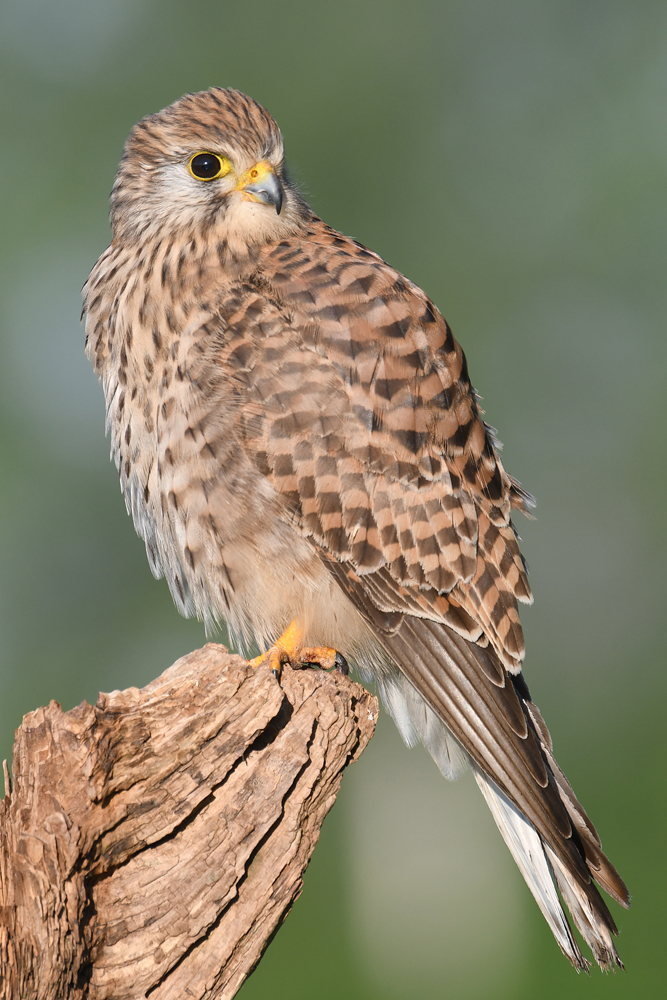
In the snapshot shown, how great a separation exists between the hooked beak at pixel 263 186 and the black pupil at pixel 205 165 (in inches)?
3.9

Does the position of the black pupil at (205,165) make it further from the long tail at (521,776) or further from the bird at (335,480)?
the long tail at (521,776)

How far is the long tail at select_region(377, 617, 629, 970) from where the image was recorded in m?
2.69

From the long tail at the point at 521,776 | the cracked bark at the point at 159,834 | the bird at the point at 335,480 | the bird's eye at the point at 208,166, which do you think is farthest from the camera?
the bird's eye at the point at 208,166

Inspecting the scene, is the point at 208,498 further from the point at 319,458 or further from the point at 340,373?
the point at 340,373

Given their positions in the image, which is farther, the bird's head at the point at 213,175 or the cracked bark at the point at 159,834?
the bird's head at the point at 213,175

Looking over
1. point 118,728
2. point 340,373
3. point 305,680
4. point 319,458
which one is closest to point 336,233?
point 340,373

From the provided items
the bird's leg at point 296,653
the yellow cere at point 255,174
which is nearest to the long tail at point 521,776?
the bird's leg at point 296,653

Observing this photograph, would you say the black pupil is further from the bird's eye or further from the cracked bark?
the cracked bark

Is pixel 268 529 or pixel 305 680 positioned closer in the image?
pixel 305 680

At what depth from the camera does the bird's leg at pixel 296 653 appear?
9.53ft

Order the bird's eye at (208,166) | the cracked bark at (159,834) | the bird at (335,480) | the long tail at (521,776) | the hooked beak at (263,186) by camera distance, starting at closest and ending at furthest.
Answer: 1. the cracked bark at (159,834)
2. the long tail at (521,776)
3. the bird at (335,480)
4. the hooked beak at (263,186)
5. the bird's eye at (208,166)

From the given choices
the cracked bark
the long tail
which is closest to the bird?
the long tail

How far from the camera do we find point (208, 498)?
2.99 m

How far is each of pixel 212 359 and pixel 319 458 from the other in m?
0.47
